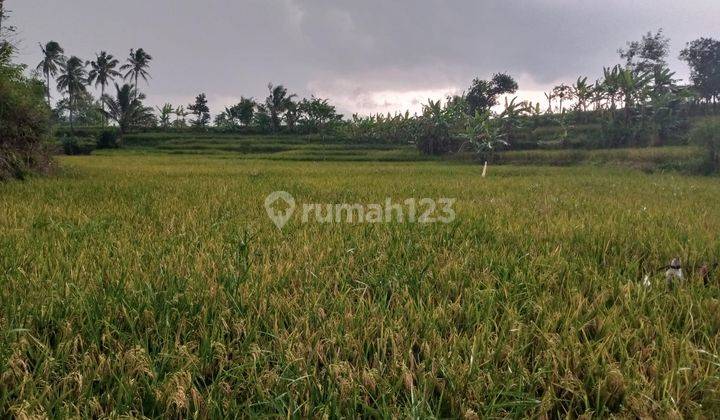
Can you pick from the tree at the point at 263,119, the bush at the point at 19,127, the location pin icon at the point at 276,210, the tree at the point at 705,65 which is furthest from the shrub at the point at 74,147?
the tree at the point at 705,65

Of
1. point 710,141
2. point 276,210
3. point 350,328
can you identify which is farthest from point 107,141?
point 710,141

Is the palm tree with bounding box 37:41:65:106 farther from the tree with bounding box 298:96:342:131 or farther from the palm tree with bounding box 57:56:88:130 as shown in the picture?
the tree with bounding box 298:96:342:131

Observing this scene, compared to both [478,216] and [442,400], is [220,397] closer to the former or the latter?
[442,400]

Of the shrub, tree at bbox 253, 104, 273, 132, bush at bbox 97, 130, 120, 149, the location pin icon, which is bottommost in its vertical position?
the location pin icon

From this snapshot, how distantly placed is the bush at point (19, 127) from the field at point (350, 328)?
23.0ft

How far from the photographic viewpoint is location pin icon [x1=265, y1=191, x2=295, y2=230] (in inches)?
158

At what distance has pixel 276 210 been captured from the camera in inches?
188

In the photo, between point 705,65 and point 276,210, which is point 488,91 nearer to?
point 705,65

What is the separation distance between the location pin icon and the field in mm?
984

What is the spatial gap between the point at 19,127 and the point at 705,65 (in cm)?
5023

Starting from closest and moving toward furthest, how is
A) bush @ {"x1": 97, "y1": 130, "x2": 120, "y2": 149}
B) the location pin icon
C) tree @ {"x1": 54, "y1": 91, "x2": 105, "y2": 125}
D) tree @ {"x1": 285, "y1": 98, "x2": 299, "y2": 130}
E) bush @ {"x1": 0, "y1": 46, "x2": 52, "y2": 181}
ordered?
the location pin icon < bush @ {"x1": 0, "y1": 46, "x2": 52, "y2": 181} < bush @ {"x1": 97, "y1": 130, "x2": 120, "y2": 149} < tree @ {"x1": 285, "y1": 98, "x2": 299, "y2": 130} < tree @ {"x1": 54, "y1": 91, "x2": 105, "y2": 125}

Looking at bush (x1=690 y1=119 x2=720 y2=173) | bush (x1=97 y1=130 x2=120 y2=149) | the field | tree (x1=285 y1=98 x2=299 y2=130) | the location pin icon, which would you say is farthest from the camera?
tree (x1=285 y1=98 x2=299 y2=130)

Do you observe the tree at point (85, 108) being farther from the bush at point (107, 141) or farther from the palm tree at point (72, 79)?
the bush at point (107, 141)

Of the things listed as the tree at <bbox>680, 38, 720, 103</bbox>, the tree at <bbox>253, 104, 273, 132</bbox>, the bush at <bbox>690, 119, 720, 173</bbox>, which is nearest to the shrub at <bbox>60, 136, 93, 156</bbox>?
the tree at <bbox>253, 104, 273, 132</bbox>
